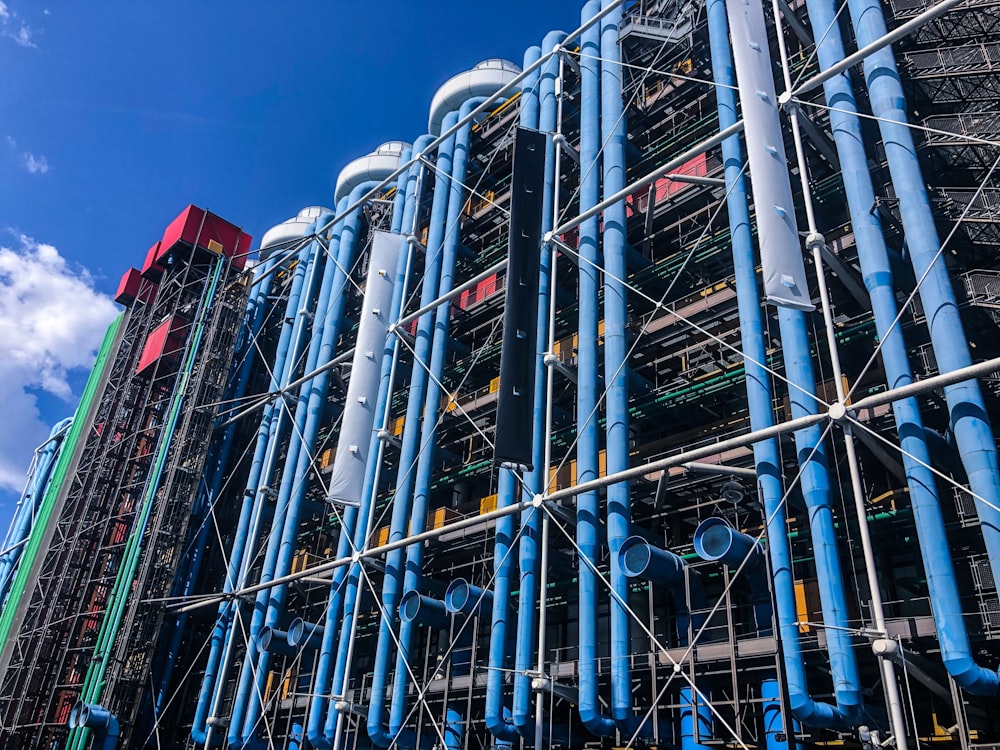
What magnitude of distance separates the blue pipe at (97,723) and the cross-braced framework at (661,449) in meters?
1.13

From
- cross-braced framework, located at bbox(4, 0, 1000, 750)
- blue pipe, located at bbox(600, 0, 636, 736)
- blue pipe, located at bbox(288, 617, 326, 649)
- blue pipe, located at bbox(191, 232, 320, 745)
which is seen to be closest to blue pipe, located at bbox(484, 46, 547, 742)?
cross-braced framework, located at bbox(4, 0, 1000, 750)

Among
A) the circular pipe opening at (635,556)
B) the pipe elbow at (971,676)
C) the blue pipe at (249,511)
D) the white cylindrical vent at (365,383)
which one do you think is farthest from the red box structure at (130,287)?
the pipe elbow at (971,676)

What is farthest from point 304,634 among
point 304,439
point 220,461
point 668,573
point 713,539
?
point 713,539

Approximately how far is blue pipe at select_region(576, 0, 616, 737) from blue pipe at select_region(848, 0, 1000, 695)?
6777 millimetres

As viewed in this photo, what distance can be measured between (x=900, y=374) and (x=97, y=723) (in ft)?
83.5

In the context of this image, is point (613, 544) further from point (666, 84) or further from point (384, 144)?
point (384, 144)

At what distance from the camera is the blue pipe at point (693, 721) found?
16.2 metres

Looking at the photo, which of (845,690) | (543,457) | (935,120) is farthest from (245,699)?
(935,120)

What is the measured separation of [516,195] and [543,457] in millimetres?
7446

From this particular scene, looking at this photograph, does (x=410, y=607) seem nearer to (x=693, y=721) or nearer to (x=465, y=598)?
(x=465, y=598)

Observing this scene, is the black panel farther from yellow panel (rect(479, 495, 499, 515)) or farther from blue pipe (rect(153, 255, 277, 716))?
blue pipe (rect(153, 255, 277, 716))

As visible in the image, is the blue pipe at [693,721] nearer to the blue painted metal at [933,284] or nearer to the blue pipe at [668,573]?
the blue pipe at [668,573]

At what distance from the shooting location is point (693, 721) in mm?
16656

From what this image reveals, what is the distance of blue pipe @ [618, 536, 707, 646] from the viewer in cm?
1717
